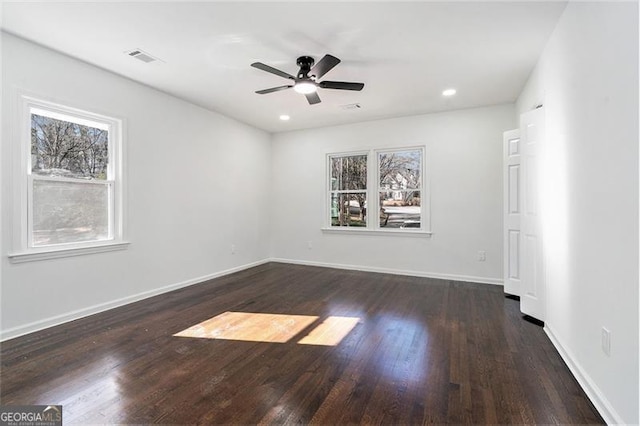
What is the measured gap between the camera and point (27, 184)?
282 cm

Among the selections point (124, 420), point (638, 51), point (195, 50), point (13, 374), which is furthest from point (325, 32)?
point (13, 374)

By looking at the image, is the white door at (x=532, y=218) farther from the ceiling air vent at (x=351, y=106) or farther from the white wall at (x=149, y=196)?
the white wall at (x=149, y=196)

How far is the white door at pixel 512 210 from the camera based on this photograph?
3.66 m

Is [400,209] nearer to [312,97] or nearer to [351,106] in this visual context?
[351,106]

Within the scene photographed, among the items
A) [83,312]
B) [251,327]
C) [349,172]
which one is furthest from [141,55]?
[349,172]

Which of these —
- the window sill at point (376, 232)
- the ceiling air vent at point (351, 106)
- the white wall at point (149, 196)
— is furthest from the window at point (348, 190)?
the white wall at point (149, 196)

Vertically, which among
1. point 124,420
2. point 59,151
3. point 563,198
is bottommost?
point 124,420

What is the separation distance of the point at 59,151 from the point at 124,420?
2.86 meters

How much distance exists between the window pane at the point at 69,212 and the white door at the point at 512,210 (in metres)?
4.96

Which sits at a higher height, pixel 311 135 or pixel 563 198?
pixel 311 135

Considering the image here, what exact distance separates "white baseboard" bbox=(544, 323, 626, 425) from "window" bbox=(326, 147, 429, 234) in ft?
9.50

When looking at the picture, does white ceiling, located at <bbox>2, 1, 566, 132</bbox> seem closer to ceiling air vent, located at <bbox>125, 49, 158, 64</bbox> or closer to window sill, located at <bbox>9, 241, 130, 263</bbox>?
ceiling air vent, located at <bbox>125, 49, 158, 64</bbox>

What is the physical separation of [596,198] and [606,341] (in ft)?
2.75

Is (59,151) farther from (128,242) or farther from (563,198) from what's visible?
(563,198)
